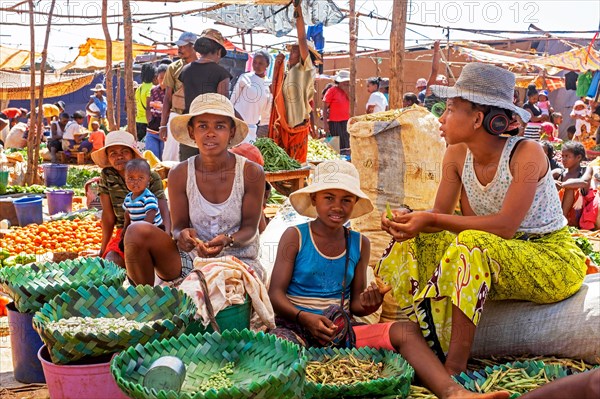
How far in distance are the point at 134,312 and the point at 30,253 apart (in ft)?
12.3

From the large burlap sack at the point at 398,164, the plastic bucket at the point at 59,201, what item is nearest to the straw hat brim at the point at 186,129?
the large burlap sack at the point at 398,164

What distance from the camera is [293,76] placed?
25.1 ft

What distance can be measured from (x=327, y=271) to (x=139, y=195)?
157 centimetres

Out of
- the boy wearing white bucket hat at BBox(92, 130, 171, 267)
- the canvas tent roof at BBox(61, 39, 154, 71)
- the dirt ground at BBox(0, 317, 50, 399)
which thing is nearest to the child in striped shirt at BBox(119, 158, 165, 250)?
the boy wearing white bucket hat at BBox(92, 130, 171, 267)

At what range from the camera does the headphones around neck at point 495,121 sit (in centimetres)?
294

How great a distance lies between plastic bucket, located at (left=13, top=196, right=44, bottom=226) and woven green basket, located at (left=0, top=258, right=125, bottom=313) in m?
4.59

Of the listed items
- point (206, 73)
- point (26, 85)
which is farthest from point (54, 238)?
point (26, 85)

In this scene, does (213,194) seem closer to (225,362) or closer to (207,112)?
(207,112)

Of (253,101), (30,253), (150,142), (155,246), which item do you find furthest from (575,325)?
(150,142)

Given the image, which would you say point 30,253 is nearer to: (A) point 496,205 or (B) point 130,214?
(B) point 130,214

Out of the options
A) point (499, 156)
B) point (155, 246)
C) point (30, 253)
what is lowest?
point (30, 253)

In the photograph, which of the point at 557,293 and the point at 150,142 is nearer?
the point at 557,293

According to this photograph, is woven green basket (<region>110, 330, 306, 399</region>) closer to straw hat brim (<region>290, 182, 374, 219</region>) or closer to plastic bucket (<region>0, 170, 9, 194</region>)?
straw hat brim (<region>290, 182, 374, 219</region>)

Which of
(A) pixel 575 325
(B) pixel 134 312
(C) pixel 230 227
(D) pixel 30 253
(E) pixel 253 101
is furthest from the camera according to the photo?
(E) pixel 253 101
